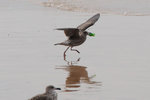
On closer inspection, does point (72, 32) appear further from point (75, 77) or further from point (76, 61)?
point (75, 77)

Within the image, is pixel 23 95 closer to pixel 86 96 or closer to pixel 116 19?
pixel 86 96

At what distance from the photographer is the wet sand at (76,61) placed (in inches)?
342

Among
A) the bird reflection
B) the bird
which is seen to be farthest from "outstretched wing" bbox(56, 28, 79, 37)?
the bird

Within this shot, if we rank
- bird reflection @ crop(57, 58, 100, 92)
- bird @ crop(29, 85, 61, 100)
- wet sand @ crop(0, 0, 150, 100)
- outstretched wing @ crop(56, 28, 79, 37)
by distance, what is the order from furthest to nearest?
1. outstretched wing @ crop(56, 28, 79, 37)
2. bird reflection @ crop(57, 58, 100, 92)
3. wet sand @ crop(0, 0, 150, 100)
4. bird @ crop(29, 85, 61, 100)

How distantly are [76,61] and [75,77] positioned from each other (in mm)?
1393

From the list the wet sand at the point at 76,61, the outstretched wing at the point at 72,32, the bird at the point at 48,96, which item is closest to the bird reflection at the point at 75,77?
the wet sand at the point at 76,61

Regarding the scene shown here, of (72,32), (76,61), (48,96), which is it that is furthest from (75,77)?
(72,32)

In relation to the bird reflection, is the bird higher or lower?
lower

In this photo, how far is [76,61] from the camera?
11.4 metres

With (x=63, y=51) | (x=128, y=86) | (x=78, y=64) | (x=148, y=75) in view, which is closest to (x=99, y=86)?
(x=128, y=86)

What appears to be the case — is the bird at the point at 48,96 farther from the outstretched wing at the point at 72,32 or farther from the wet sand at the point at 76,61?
the outstretched wing at the point at 72,32

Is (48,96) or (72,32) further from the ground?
(72,32)

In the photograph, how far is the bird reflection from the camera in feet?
30.3

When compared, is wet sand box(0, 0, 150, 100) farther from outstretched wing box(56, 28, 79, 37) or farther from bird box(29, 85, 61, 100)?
bird box(29, 85, 61, 100)
